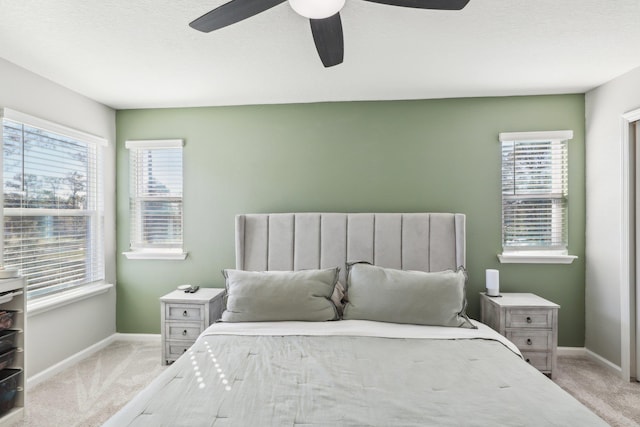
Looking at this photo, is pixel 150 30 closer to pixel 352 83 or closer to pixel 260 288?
pixel 352 83

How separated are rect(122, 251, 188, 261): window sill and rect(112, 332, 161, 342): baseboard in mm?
851

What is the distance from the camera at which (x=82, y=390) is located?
2.68 m

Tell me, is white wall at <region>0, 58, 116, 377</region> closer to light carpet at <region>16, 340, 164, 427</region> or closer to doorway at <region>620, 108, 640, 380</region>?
light carpet at <region>16, 340, 164, 427</region>

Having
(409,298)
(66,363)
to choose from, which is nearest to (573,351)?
(409,298)

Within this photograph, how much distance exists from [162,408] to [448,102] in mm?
3387

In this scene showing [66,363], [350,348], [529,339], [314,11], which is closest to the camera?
[314,11]

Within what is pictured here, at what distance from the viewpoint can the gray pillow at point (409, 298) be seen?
8.32ft

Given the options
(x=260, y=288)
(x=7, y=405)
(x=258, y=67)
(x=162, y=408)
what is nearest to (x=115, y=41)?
(x=258, y=67)

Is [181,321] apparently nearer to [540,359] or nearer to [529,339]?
[529,339]

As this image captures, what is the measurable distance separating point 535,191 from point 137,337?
4.41 metres

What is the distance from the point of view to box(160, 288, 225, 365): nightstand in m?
3.04

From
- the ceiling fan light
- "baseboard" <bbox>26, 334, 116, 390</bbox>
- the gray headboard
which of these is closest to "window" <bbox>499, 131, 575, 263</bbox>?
the gray headboard

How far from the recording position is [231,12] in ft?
4.91

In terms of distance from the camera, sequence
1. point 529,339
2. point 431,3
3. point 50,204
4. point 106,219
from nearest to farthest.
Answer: point 431,3
point 529,339
point 50,204
point 106,219
